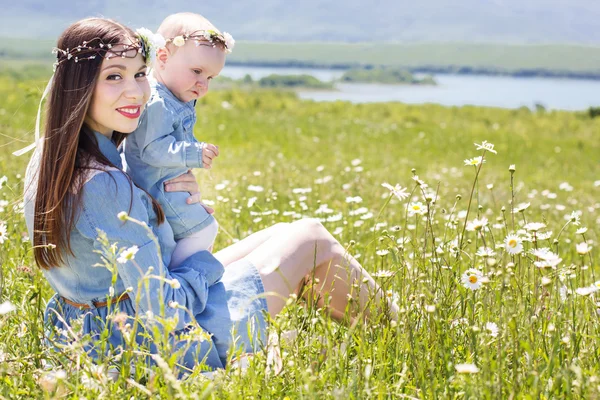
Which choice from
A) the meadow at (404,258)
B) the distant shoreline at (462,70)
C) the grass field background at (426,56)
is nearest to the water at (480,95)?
the meadow at (404,258)

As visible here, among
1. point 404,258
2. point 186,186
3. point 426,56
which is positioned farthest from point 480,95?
point 426,56

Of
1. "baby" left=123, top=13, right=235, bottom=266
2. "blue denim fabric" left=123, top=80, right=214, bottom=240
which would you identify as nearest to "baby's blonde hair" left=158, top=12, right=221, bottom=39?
"baby" left=123, top=13, right=235, bottom=266

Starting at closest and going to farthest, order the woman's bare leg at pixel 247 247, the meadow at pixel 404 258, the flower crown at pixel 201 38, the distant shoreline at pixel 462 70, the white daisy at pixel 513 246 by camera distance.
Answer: the meadow at pixel 404 258
the white daisy at pixel 513 246
the flower crown at pixel 201 38
the woman's bare leg at pixel 247 247
the distant shoreline at pixel 462 70

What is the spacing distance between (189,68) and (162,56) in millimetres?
120

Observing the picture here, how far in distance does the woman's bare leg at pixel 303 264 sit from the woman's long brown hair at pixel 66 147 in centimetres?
68

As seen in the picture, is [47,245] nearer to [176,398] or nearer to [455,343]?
[176,398]

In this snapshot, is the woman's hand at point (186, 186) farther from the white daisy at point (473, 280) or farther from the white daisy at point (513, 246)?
the white daisy at point (513, 246)

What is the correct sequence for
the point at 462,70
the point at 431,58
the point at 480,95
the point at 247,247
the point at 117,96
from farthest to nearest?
the point at 431,58 < the point at 462,70 < the point at 480,95 < the point at 247,247 < the point at 117,96

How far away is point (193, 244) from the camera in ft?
8.39

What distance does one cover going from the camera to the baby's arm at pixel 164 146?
2.50 m

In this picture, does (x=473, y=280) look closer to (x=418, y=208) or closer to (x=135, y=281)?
(x=418, y=208)

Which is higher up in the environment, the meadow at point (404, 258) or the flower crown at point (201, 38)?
the flower crown at point (201, 38)

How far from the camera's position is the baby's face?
105 inches

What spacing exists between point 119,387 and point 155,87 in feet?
3.83
